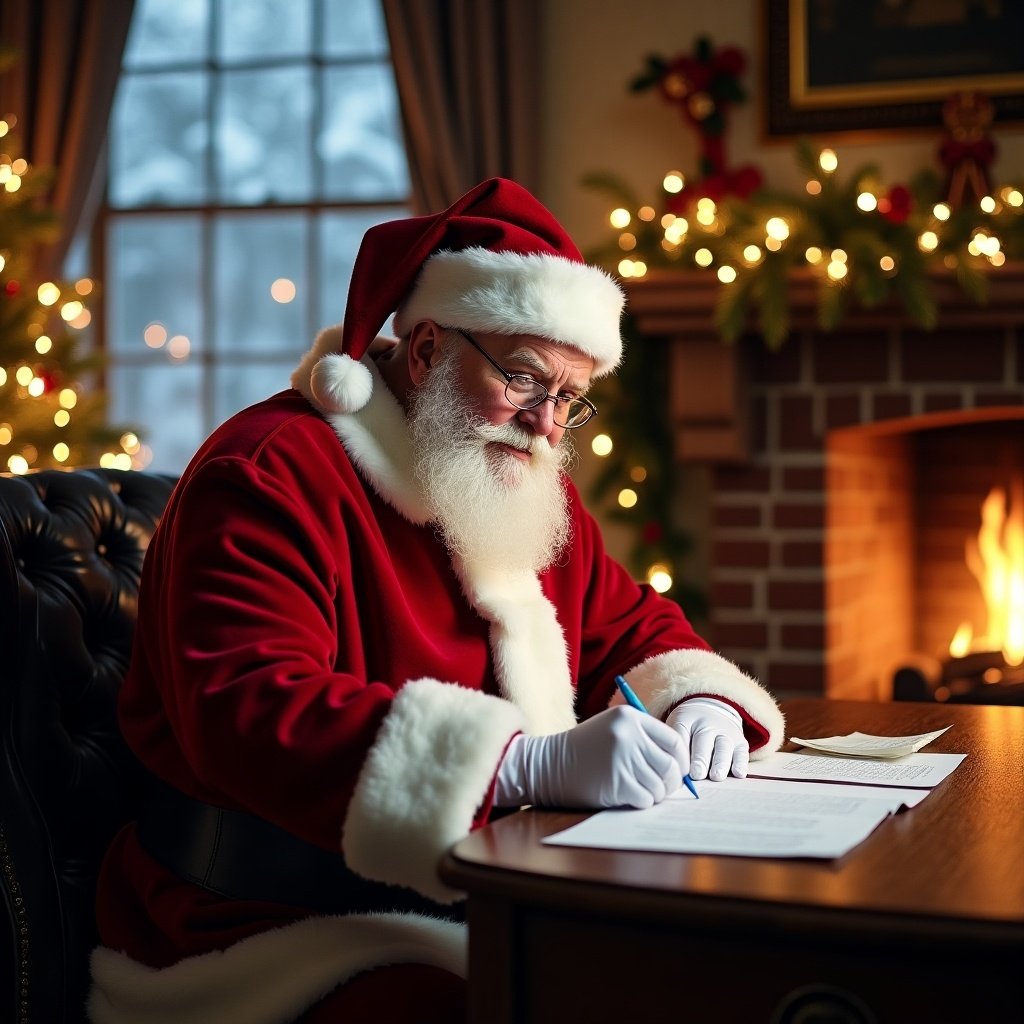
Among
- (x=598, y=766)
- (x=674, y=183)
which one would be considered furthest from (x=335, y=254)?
(x=598, y=766)

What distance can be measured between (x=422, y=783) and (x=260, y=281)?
369cm

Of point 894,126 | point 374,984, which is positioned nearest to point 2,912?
point 374,984

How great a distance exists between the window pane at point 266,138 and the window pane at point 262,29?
0.23 ft

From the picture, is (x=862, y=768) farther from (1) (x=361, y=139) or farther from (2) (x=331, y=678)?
(1) (x=361, y=139)

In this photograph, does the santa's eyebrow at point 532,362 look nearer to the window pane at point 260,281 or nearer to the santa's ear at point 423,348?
the santa's ear at point 423,348

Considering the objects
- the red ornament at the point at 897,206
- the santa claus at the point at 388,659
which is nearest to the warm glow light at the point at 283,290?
the red ornament at the point at 897,206

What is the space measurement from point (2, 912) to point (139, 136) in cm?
374

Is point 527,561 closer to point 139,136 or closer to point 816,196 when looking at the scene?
point 816,196

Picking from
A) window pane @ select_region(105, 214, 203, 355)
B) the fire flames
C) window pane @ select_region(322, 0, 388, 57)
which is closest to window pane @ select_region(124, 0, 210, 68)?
window pane @ select_region(322, 0, 388, 57)

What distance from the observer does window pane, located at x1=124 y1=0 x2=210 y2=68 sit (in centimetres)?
460

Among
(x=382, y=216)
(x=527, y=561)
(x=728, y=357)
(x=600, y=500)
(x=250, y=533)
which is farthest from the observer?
(x=382, y=216)

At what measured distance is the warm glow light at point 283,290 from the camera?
459 centimetres

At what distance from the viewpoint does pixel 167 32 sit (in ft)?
15.2

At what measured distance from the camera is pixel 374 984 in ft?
4.23
